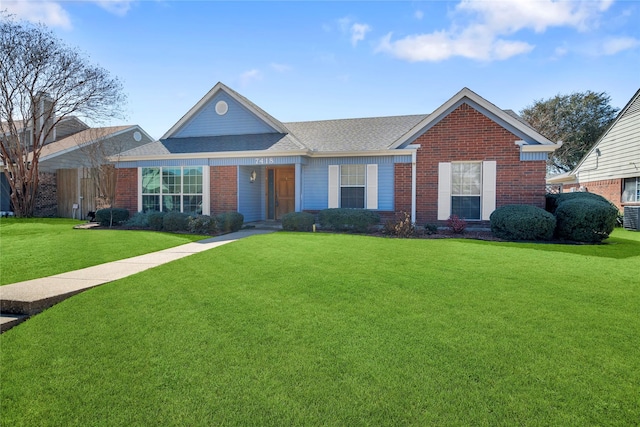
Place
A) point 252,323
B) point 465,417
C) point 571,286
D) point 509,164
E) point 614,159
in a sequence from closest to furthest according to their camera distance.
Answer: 1. point 465,417
2. point 252,323
3. point 571,286
4. point 509,164
5. point 614,159

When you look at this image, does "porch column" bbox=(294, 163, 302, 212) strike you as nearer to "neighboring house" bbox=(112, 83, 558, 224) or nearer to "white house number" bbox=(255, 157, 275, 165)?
"neighboring house" bbox=(112, 83, 558, 224)

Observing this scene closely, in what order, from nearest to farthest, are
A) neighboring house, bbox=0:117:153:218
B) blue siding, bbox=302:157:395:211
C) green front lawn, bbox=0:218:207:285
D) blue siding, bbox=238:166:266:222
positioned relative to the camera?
green front lawn, bbox=0:218:207:285, blue siding, bbox=302:157:395:211, blue siding, bbox=238:166:266:222, neighboring house, bbox=0:117:153:218

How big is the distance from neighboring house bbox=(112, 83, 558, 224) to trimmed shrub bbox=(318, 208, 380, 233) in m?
1.24

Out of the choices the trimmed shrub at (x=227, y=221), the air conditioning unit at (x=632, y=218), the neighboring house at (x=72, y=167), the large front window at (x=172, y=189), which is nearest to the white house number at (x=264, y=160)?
the trimmed shrub at (x=227, y=221)

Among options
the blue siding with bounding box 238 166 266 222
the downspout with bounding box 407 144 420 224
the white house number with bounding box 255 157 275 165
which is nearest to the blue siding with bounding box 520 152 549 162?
the downspout with bounding box 407 144 420 224

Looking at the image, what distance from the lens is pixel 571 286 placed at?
557 centimetres

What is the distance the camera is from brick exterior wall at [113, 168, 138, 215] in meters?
16.1

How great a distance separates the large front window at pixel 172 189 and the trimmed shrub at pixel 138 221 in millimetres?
911

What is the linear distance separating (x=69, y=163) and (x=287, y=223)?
1880 cm

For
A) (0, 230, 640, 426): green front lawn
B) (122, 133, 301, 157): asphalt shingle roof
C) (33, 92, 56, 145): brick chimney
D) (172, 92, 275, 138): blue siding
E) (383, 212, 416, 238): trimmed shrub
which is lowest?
(0, 230, 640, 426): green front lawn

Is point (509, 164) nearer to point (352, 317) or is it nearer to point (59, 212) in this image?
point (352, 317)

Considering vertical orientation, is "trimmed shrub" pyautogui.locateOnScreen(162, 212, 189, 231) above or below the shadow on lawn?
above

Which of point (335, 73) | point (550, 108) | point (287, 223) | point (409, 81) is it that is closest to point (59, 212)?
point (287, 223)

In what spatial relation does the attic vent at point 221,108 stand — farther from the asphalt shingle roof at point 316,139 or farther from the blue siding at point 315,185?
the blue siding at point 315,185
